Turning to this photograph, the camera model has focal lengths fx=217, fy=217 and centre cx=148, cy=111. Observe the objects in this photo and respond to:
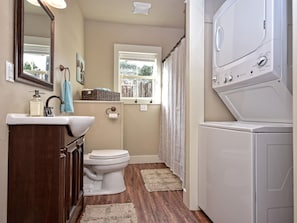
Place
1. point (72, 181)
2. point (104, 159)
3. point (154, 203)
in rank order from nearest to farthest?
point (72, 181), point (154, 203), point (104, 159)

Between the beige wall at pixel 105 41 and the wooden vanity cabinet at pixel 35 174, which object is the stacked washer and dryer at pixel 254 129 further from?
the beige wall at pixel 105 41

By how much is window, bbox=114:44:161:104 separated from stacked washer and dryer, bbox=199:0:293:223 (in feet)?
Result: 7.16

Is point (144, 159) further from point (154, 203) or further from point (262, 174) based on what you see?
point (262, 174)

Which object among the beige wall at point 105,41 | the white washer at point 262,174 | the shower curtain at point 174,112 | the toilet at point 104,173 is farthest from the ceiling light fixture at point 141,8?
the white washer at point 262,174

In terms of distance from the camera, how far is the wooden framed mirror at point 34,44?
4.43 feet

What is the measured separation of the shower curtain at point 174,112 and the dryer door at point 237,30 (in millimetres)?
693

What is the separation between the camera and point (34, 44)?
164cm

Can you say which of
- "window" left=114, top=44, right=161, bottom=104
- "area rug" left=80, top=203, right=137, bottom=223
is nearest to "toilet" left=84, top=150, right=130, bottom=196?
"area rug" left=80, top=203, right=137, bottom=223

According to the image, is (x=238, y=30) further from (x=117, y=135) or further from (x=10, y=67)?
(x=117, y=135)

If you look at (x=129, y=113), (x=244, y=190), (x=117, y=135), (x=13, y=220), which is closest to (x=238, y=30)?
(x=244, y=190)

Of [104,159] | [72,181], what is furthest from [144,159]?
[72,181]

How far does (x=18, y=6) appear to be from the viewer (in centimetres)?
134

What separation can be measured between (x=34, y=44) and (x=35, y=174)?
0.98m

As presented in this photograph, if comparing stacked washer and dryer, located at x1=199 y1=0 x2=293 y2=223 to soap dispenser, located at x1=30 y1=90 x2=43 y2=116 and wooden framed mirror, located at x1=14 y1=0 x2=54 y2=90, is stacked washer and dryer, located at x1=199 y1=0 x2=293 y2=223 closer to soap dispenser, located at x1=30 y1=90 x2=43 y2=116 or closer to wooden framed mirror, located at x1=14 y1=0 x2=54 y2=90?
soap dispenser, located at x1=30 y1=90 x2=43 y2=116
